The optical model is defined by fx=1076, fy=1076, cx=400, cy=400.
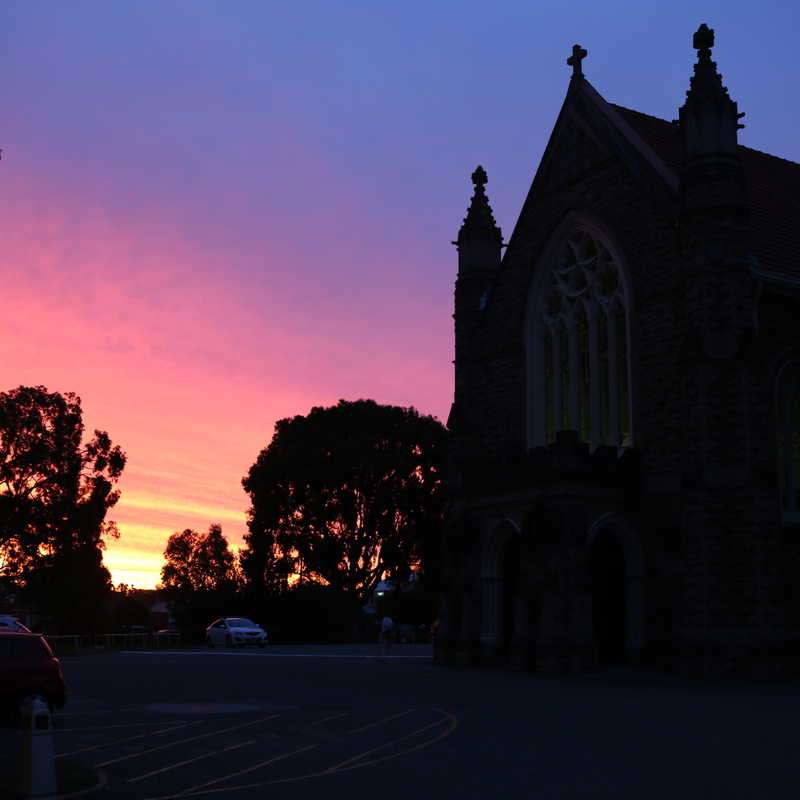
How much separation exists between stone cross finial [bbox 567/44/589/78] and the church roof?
176 centimetres

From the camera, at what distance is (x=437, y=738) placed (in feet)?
43.8

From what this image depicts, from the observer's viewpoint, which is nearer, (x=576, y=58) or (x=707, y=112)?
(x=707, y=112)

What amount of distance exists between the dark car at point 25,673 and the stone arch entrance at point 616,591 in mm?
14913

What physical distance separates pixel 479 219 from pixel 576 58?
20.7ft

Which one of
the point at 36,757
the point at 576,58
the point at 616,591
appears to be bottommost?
the point at 36,757

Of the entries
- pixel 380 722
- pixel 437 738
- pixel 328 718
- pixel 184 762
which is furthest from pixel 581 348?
pixel 184 762

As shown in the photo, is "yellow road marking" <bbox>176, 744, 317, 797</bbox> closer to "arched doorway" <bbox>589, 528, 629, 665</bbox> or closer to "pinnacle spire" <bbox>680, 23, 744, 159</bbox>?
"arched doorway" <bbox>589, 528, 629, 665</bbox>

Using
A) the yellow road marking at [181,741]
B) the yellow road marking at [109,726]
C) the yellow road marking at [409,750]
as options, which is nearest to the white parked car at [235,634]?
the yellow road marking at [181,741]

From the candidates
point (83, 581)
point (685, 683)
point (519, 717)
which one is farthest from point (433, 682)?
point (83, 581)

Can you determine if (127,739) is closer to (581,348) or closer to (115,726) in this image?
(115,726)

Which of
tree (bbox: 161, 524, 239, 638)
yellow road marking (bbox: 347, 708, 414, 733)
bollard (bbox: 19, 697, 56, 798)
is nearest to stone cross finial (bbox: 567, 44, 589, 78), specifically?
yellow road marking (bbox: 347, 708, 414, 733)

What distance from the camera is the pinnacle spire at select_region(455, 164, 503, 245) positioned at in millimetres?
37281

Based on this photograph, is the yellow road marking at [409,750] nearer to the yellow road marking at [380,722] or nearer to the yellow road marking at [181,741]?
the yellow road marking at [380,722]

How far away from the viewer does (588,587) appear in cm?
2623
